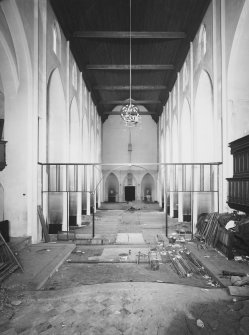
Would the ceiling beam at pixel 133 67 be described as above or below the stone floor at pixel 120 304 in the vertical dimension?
above

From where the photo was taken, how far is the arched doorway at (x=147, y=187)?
25.7m

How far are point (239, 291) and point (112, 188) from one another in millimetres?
22487

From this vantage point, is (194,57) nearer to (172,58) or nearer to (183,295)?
(172,58)

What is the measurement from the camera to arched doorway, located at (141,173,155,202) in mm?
25697

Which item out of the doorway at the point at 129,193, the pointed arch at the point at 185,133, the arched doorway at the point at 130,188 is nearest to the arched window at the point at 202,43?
the pointed arch at the point at 185,133

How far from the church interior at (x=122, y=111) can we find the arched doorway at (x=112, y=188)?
10.2 m

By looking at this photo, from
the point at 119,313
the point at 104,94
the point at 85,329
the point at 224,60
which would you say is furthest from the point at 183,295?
the point at 104,94

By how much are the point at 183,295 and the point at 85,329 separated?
4.94 ft

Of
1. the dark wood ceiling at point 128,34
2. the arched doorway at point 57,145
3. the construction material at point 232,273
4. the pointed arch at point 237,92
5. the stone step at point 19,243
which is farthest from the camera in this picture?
the arched doorway at point 57,145

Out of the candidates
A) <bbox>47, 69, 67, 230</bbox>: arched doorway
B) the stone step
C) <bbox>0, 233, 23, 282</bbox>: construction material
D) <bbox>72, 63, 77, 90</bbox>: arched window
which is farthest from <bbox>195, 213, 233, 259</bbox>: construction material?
<bbox>72, 63, 77, 90</bbox>: arched window

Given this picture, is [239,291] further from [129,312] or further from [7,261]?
[7,261]

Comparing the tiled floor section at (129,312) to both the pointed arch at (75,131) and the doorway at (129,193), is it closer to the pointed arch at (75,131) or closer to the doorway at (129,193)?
the pointed arch at (75,131)

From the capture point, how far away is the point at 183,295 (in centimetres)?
377

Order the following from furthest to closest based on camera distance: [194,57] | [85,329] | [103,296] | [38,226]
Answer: [194,57], [38,226], [103,296], [85,329]
